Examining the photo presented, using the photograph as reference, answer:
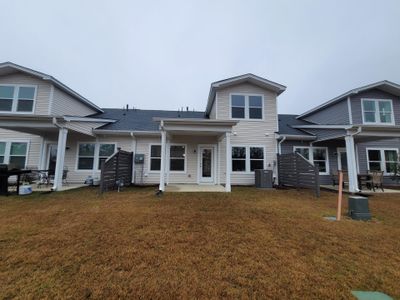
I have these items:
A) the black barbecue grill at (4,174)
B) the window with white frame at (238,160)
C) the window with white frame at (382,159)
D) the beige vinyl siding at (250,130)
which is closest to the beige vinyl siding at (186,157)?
the window with white frame at (238,160)

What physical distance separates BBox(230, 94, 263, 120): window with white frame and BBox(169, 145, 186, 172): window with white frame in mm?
3705

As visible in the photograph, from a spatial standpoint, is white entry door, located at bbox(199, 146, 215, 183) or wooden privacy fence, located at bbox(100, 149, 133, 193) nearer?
wooden privacy fence, located at bbox(100, 149, 133, 193)

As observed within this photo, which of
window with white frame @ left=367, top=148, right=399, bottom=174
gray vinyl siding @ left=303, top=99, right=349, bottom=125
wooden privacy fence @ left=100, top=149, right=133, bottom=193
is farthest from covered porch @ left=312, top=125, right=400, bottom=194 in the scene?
wooden privacy fence @ left=100, top=149, right=133, bottom=193

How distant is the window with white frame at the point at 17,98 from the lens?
9.81 meters

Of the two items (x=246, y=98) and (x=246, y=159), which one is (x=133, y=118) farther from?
(x=246, y=159)

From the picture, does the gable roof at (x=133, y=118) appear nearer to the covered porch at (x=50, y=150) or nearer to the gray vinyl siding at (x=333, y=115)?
the covered porch at (x=50, y=150)

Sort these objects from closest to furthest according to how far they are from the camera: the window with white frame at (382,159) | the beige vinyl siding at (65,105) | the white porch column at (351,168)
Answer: the white porch column at (351,168) < the beige vinyl siding at (65,105) < the window with white frame at (382,159)

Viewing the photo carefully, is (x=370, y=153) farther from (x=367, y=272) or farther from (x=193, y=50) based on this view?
(x=193, y=50)

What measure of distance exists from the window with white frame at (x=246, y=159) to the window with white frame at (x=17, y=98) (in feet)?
38.5

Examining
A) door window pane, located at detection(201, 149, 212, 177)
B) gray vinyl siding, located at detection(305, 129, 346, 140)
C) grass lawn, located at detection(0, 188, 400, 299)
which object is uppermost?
gray vinyl siding, located at detection(305, 129, 346, 140)

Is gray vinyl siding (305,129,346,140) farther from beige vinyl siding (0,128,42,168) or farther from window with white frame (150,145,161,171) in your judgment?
beige vinyl siding (0,128,42,168)

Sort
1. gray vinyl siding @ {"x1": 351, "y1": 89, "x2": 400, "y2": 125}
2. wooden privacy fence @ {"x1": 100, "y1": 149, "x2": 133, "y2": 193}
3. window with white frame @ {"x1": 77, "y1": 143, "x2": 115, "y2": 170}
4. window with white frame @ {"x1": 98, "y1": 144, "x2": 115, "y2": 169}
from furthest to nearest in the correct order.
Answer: gray vinyl siding @ {"x1": 351, "y1": 89, "x2": 400, "y2": 125}, window with white frame @ {"x1": 98, "y1": 144, "x2": 115, "y2": 169}, window with white frame @ {"x1": 77, "y1": 143, "x2": 115, "y2": 170}, wooden privacy fence @ {"x1": 100, "y1": 149, "x2": 133, "y2": 193}

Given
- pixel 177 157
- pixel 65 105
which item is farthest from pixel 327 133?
pixel 65 105

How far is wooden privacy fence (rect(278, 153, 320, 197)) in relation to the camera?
7.93m
